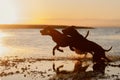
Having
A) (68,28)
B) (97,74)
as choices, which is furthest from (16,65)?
(97,74)

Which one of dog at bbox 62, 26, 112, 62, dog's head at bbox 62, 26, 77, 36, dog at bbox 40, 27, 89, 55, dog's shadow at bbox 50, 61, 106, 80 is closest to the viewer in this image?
dog's shadow at bbox 50, 61, 106, 80

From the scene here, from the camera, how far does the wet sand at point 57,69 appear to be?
16.3 metres

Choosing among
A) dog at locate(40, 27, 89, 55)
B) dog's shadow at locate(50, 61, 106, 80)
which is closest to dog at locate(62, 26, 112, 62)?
dog at locate(40, 27, 89, 55)

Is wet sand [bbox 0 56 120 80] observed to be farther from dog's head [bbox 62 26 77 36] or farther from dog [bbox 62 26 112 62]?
dog's head [bbox 62 26 77 36]

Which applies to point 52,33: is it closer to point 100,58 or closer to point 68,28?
point 68,28

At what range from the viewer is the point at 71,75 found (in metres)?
16.6

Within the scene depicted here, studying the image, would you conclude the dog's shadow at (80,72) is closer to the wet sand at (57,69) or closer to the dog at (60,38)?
the wet sand at (57,69)

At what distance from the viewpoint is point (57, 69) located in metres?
18.0

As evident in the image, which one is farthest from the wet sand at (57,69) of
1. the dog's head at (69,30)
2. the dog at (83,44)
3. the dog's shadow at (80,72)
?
the dog's head at (69,30)

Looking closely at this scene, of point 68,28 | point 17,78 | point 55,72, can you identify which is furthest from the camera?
point 68,28

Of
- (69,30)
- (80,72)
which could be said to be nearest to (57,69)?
(80,72)

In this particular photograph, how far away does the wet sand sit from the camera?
16.3 metres

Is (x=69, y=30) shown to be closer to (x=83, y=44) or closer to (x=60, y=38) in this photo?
(x=60, y=38)

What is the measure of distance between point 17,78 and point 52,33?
3875 millimetres
